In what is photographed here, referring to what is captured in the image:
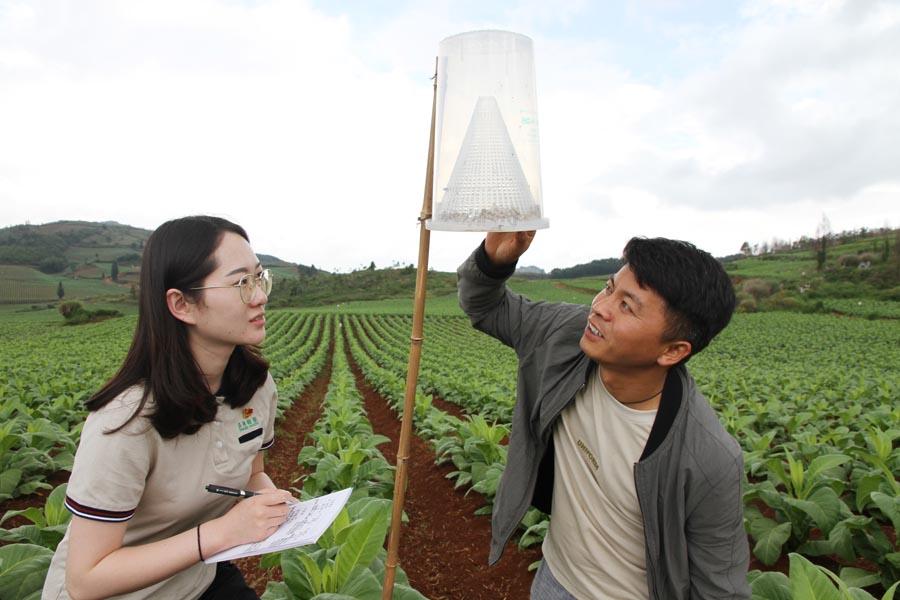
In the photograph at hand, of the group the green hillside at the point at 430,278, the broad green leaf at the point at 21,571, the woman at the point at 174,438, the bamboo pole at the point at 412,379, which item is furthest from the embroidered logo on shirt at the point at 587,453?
the green hillside at the point at 430,278

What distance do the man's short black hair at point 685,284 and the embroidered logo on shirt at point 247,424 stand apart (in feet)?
4.76

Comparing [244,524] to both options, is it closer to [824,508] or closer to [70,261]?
[824,508]

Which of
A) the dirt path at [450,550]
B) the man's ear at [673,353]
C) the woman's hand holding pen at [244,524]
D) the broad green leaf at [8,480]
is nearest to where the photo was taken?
the woman's hand holding pen at [244,524]

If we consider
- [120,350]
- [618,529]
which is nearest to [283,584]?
[618,529]

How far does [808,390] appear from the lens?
34.3 ft

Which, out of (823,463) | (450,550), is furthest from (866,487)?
(450,550)

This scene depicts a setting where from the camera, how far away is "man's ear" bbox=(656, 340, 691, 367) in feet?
5.72

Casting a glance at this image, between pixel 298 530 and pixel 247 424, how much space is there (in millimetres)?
535

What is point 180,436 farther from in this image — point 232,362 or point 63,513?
point 63,513

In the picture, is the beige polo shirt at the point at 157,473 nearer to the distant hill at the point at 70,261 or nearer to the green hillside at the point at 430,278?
the green hillside at the point at 430,278

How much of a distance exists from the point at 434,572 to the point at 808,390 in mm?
9740

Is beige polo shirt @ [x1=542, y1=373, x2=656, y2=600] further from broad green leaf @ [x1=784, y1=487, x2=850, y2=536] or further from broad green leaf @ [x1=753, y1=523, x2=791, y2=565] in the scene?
broad green leaf @ [x1=784, y1=487, x2=850, y2=536]

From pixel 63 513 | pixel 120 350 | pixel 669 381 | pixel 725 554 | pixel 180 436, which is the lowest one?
pixel 120 350

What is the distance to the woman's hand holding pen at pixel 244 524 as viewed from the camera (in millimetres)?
1507
